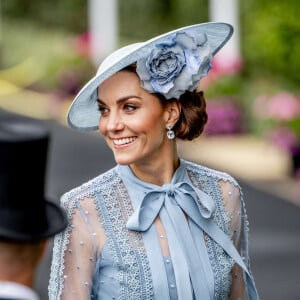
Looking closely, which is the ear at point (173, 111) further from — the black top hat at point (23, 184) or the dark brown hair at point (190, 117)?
the black top hat at point (23, 184)

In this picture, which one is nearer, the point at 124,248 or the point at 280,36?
the point at 124,248

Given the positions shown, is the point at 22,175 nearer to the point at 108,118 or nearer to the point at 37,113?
the point at 108,118

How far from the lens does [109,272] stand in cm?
489

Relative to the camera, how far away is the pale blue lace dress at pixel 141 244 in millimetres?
4879

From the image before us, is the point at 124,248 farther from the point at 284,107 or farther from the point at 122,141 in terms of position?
the point at 284,107

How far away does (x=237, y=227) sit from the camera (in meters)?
5.25

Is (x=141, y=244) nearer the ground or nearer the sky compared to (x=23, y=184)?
nearer the ground

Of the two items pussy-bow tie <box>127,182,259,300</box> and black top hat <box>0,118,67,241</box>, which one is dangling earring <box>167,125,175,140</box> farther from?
Answer: black top hat <box>0,118,67,241</box>

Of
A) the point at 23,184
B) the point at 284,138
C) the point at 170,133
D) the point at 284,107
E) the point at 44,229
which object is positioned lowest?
the point at 284,138

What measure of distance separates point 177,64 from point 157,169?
0.35 metres

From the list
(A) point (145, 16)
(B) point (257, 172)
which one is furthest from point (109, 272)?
(A) point (145, 16)

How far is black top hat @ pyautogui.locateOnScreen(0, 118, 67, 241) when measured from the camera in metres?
3.58

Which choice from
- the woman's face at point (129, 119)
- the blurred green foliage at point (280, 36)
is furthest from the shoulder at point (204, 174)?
the blurred green foliage at point (280, 36)

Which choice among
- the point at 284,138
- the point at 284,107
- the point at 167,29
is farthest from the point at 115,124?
the point at 167,29
